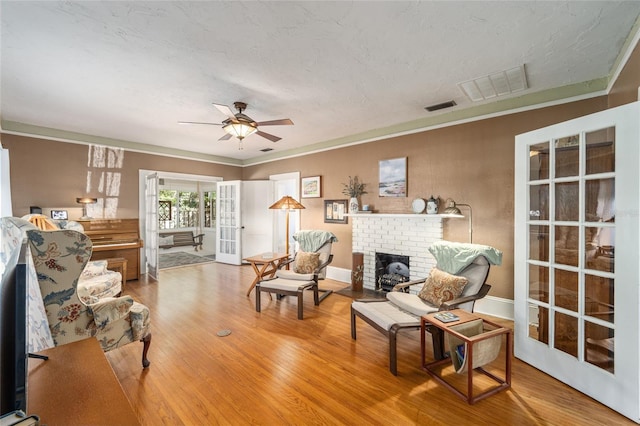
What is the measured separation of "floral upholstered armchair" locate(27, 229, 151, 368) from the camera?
5.46ft

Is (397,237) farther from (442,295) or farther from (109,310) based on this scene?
(109,310)

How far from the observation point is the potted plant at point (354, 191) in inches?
188

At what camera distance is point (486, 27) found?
2.05m

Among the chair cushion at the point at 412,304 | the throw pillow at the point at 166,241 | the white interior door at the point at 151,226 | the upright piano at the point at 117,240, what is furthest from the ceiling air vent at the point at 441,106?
the throw pillow at the point at 166,241

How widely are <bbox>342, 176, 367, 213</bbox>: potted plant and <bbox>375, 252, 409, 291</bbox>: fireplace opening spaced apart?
89 cm

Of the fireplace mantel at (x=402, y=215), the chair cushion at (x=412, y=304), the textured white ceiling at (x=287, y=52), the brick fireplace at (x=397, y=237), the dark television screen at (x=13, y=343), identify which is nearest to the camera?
the dark television screen at (x=13, y=343)

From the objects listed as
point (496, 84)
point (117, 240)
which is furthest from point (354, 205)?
point (117, 240)

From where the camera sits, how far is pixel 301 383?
2.14 meters

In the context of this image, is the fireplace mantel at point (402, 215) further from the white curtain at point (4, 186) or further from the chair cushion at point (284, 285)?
the white curtain at point (4, 186)

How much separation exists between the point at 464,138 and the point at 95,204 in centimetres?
634

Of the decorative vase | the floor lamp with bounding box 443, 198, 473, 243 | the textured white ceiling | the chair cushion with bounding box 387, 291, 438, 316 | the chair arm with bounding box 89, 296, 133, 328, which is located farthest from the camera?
the decorative vase

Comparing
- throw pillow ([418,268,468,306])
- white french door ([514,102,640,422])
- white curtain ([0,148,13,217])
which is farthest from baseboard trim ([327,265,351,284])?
white curtain ([0,148,13,217])

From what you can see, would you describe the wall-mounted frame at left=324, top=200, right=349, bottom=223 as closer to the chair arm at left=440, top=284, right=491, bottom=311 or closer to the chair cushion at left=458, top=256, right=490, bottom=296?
the chair cushion at left=458, top=256, right=490, bottom=296

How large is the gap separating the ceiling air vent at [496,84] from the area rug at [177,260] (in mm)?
6438
